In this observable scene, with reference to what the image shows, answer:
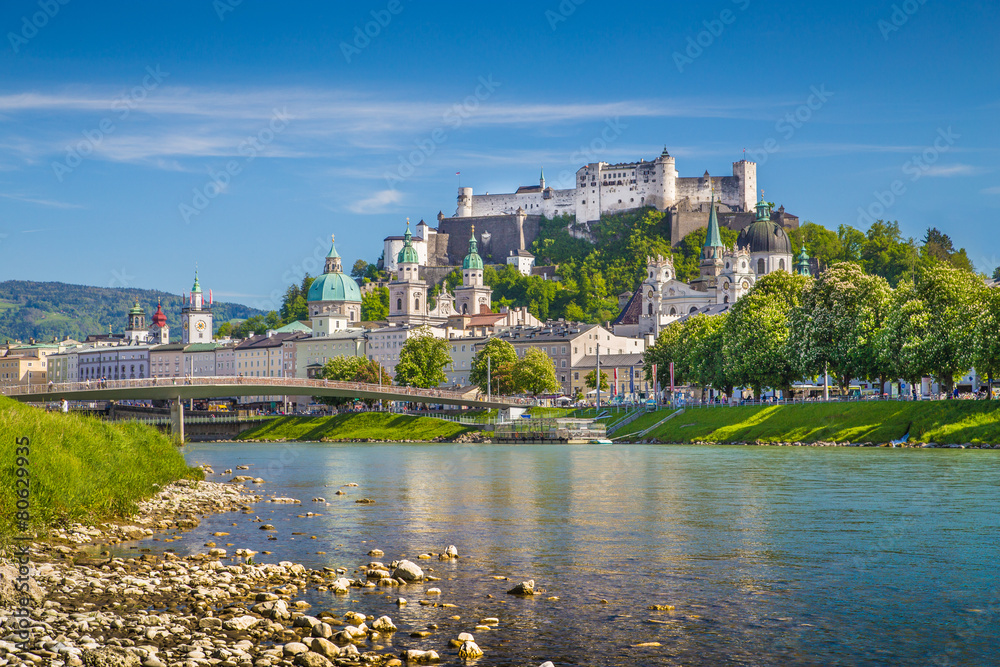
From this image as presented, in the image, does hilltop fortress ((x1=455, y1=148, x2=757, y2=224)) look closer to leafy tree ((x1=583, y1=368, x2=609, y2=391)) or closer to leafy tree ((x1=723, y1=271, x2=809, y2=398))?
leafy tree ((x1=583, y1=368, x2=609, y2=391))

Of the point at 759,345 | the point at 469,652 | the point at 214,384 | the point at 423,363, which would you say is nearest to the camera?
the point at 469,652

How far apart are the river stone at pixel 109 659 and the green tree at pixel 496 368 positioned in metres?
91.9

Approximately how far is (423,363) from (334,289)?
2088 inches

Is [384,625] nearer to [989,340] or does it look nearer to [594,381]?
[989,340]

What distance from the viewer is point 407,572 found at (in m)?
18.7

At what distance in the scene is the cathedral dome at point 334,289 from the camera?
163 metres

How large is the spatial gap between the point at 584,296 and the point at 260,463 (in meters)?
115

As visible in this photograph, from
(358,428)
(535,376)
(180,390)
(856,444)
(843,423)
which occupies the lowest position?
(856,444)

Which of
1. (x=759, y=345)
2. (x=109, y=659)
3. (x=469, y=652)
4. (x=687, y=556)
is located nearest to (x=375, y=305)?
(x=759, y=345)

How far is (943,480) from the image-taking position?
3553 cm

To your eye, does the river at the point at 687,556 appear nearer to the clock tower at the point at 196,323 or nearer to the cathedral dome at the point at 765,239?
the cathedral dome at the point at 765,239

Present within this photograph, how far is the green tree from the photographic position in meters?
108

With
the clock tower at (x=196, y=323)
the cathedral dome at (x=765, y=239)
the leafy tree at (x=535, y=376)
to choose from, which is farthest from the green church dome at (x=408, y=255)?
the leafy tree at (x=535, y=376)

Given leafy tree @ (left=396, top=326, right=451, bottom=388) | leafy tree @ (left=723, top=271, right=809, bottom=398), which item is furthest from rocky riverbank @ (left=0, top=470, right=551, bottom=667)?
leafy tree @ (left=396, top=326, right=451, bottom=388)
